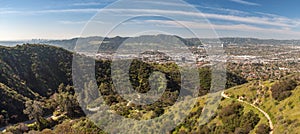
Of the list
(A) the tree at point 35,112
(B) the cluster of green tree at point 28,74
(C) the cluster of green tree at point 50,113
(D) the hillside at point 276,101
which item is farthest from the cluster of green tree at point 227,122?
(B) the cluster of green tree at point 28,74

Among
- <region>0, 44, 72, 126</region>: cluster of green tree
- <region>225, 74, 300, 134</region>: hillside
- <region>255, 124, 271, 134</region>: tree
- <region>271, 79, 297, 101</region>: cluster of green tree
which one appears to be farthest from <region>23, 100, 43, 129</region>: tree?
<region>255, 124, 271, 134</region>: tree

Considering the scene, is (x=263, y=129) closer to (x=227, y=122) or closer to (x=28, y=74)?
(x=227, y=122)

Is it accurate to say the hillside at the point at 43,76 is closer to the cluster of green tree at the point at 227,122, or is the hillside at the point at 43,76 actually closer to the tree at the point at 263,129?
the cluster of green tree at the point at 227,122

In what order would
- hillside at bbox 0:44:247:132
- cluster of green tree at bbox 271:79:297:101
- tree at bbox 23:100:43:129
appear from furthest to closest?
hillside at bbox 0:44:247:132 → tree at bbox 23:100:43:129 → cluster of green tree at bbox 271:79:297:101

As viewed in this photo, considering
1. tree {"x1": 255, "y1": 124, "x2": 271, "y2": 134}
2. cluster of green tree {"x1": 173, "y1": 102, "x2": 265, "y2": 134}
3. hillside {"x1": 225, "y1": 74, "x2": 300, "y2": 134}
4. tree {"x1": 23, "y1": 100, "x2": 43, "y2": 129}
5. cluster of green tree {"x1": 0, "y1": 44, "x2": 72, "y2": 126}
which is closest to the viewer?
hillside {"x1": 225, "y1": 74, "x2": 300, "y2": 134}

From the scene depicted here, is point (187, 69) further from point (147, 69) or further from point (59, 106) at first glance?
point (59, 106)

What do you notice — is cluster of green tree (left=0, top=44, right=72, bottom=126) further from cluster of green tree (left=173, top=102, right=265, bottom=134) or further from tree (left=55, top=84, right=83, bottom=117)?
cluster of green tree (left=173, top=102, right=265, bottom=134)

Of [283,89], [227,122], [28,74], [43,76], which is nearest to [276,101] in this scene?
[283,89]
